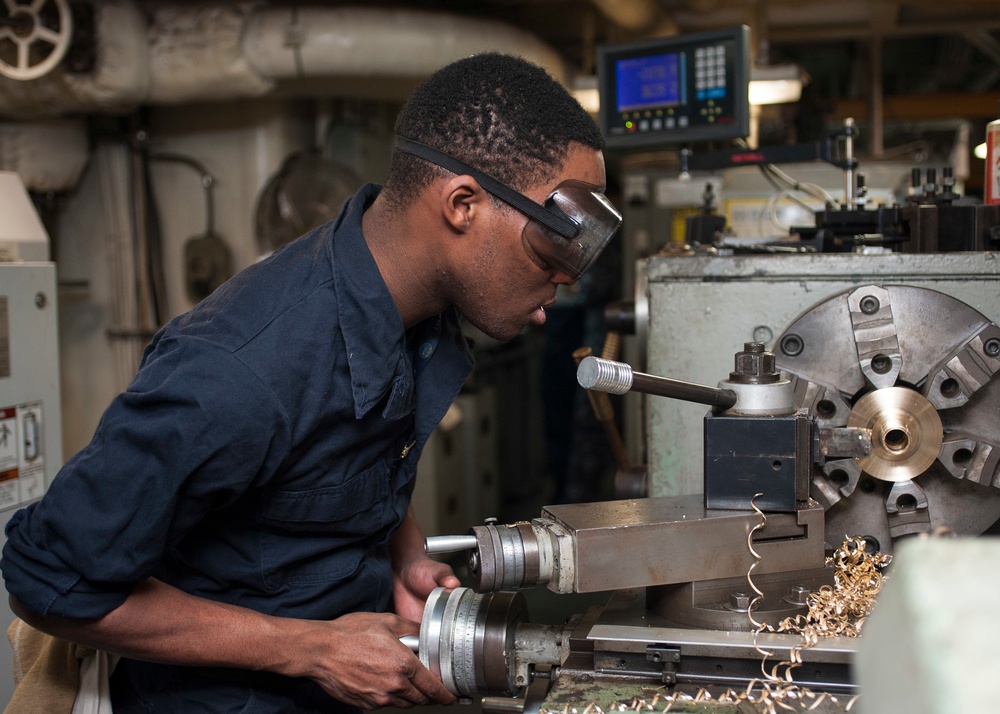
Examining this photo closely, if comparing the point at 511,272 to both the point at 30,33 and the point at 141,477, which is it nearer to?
the point at 141,477

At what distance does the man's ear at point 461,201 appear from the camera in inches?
37.2

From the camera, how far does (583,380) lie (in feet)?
2.62

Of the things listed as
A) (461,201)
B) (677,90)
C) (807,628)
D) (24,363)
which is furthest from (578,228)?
(24,363)

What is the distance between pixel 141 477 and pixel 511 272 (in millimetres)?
440

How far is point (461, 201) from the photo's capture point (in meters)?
0.96

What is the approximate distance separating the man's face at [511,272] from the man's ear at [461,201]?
0.02 meters

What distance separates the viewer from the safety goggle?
95 cm

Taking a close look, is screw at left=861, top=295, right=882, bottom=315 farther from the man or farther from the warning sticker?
the warning sticker

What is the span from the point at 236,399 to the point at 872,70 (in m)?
3.90

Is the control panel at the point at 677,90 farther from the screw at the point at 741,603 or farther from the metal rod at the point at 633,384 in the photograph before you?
the screw at the point at 741,603

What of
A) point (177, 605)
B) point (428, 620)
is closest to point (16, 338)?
point (177, 605)

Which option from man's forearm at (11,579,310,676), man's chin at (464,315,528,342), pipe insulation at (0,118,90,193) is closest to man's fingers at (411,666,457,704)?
man's forearm at (11,579,310,676)

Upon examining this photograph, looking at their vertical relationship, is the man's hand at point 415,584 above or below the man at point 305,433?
below

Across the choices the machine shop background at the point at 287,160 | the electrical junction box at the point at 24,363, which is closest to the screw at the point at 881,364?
the machine shop background at the point at 287,160
